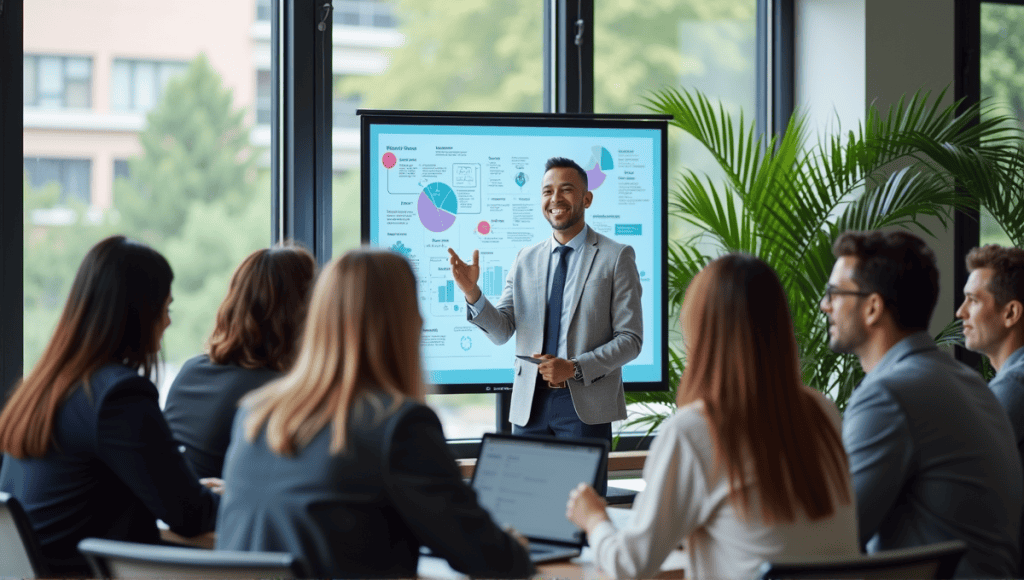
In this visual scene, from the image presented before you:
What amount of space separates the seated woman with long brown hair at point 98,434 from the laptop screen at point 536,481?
64cm

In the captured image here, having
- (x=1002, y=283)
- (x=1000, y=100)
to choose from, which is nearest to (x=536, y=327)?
(x=1002, y=283)

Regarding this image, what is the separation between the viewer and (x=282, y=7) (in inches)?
167

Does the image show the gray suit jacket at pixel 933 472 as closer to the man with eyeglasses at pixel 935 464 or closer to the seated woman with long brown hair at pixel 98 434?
the man with eyeglasses at pixel 935 464

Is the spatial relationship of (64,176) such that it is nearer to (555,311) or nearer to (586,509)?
(555,311)

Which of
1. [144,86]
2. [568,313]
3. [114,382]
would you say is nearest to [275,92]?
[144,86]

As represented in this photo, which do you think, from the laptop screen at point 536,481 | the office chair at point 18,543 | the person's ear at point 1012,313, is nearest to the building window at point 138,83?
the office chair at point 18,543

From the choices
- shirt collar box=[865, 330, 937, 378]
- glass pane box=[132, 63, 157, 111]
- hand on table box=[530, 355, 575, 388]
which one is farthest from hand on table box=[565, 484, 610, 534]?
glass pane box=[132, 63, 157, 111]

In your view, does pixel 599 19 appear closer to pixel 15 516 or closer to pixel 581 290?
pixel 581 290

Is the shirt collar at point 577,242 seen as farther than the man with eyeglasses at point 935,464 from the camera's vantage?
Yes

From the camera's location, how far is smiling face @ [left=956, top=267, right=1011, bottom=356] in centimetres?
298

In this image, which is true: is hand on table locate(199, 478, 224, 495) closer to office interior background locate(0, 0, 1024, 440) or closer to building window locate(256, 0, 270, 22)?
office interior background locate(0, 0, 1024, 440)

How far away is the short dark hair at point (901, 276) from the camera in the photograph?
2.21 meters

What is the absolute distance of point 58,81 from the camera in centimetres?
397

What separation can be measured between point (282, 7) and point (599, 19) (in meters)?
1.45
